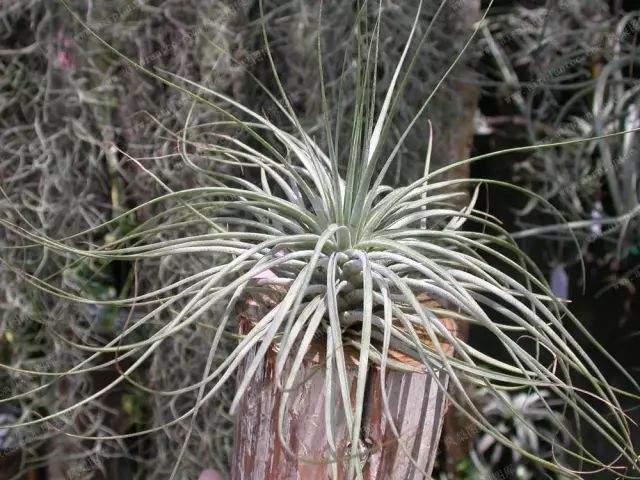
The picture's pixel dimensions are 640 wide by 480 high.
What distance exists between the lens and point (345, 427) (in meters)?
0.54

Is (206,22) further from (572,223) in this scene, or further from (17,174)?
(572,223)

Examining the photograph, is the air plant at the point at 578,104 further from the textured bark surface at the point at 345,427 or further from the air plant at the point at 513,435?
the textured bark surface at the point at 345,427

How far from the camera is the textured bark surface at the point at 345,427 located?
1.76ft

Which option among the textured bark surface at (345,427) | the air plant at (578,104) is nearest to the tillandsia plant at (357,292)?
the textured bark surface at (345,427)

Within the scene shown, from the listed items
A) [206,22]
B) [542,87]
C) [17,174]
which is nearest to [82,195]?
[17,174]

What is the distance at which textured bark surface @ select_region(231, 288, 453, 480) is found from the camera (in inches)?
21.1

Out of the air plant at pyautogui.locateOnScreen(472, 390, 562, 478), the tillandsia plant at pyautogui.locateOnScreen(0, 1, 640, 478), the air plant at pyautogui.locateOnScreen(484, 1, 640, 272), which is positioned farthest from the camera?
the air plant at pyautogui.locateOnScreen(472, 390, 562, 478)

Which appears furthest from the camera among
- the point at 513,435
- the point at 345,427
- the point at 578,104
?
the point at 513,435

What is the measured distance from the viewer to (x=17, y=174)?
1.11 meters

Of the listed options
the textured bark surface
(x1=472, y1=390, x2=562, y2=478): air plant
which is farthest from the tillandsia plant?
(x1=472, y1=390, x2=562, y2=478): air plant

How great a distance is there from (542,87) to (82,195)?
0.93 m

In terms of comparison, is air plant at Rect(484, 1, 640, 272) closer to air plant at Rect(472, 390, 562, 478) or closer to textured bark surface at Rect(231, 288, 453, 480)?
air plant at Rect(472, 390, 562, 478)

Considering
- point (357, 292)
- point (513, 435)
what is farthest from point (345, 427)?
point (513, 435)

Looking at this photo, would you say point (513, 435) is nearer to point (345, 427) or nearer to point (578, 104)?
point (578, 104)
